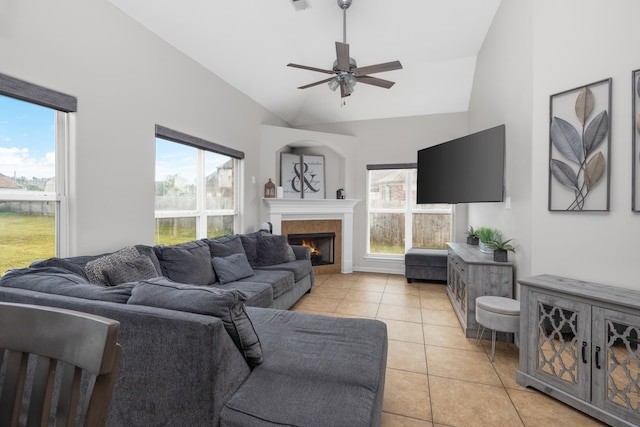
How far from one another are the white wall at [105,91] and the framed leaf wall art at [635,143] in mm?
3810

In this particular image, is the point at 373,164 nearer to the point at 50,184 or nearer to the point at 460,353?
the point at 460,353

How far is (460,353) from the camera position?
8.59 ft

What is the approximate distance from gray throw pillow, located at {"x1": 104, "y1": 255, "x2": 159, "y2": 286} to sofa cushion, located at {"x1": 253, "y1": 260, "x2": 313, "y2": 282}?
58.1 inches

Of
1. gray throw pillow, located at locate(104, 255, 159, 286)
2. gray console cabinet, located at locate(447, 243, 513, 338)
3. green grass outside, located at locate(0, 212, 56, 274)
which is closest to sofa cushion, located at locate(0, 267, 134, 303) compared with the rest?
gray throw pillow, located at locate(104, 255, 159, 286)

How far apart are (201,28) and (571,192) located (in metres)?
3.69

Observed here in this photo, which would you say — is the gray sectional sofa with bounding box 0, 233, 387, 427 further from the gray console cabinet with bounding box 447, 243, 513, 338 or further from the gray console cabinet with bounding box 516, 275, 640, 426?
the gray console cabinet with bounding box 447, 243, 513, 338

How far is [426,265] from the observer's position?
15.9ft

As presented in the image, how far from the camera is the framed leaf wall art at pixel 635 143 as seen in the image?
1.94 m

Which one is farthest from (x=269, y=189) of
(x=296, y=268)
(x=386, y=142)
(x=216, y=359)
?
(x=216, y=359)

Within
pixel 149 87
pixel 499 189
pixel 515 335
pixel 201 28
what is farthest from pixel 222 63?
pixel 515 335

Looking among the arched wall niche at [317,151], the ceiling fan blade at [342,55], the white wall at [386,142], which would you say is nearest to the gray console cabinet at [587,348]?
the ceiling fan blade at [342,55]

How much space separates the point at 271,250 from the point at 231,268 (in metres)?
0.83

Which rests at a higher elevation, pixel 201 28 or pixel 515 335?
pixel 201 28

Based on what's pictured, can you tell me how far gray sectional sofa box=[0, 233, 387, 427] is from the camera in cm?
120
